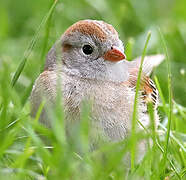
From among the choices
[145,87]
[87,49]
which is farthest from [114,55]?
[145,87]

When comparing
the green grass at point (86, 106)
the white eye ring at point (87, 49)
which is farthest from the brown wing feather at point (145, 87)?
the white eye ring at point (87, 49)

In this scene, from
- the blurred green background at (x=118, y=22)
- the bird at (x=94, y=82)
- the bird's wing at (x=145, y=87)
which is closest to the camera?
the bird at (x=94, y=82)

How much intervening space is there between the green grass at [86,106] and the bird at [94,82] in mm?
136

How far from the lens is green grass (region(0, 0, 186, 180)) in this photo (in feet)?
8.04

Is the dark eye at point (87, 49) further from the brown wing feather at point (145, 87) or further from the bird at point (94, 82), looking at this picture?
the brown wing feather at point (145, 87)

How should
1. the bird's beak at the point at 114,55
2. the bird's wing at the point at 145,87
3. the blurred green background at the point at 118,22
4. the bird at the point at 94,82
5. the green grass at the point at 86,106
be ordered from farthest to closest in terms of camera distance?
the blurred green background at the point at 118,22 < the bird's wing at the point at 145,87 < the bird's beak at the point at 114,55 < the bird at the point at 94,82 < the green grass at the point at 86,106

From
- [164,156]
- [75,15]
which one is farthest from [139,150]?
[75,15]

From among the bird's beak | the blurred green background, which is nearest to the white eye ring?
the bird's beak

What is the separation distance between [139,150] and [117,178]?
75cm

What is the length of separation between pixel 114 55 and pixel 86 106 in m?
0.72

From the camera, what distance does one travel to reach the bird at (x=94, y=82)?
3145 mm

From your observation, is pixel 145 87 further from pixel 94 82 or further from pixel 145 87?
pixel 94 82

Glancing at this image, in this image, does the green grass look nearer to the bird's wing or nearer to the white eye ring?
the bird's wing

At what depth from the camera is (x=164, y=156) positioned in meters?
2.84
